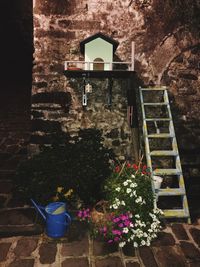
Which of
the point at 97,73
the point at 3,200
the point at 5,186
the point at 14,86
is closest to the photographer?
the point at 97,73

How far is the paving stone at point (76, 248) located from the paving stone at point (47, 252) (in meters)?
0.12

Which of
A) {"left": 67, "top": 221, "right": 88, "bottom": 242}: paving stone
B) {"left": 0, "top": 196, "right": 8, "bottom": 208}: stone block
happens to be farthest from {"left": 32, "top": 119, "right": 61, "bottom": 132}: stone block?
{"left": 67, "top": 221, "right": 88, "bottom": 242}: paving stone

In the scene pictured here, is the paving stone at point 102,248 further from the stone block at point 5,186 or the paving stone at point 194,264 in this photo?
the stone block at point 5,186

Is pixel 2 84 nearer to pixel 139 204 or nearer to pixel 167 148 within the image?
pixel 167 148

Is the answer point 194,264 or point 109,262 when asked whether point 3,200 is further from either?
point 194,264

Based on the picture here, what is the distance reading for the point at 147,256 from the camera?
10.0 feet

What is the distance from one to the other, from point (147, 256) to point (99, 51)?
305 centimetres

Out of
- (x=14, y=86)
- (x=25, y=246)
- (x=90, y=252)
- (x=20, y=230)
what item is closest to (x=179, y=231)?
(x=90, y=252)

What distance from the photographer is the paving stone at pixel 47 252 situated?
2.94 meters

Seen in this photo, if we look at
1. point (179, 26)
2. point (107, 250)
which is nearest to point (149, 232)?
point (107, 250)

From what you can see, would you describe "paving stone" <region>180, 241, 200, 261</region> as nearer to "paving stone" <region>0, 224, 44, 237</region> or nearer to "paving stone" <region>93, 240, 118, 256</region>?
"paving stone" <region>93, 240, 118, 256</region>

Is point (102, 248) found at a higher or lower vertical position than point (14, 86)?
lower

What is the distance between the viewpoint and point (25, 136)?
6.09 m

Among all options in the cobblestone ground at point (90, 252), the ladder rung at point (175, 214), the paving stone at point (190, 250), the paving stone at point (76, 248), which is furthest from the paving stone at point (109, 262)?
the ladder rung at point (175, 214)
